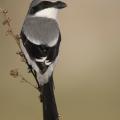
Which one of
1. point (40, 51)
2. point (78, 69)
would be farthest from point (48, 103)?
point (78, 69)

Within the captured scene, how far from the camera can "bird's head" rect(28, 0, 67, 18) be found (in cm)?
101

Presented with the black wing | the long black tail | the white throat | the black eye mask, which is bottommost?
the long black tail

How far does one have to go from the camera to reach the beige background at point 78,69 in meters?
1.31

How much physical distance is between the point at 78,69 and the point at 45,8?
0.35m

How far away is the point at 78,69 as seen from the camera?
133 cm

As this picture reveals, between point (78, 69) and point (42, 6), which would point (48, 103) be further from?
point (78, 69)

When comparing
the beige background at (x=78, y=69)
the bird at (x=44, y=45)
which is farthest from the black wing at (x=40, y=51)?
the beige background at (x=78, y=69)

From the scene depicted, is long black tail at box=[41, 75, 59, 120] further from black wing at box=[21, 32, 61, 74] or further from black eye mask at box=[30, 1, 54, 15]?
black eye mask at box=[30, 1, 54, 15]

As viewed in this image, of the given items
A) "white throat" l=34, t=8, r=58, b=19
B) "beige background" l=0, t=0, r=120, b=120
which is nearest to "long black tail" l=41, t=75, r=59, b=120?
"white throat" l=34, t=8, r=58, b=19

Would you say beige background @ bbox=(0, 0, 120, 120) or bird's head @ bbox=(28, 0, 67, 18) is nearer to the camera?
bird's head @ bbox=(28, 0, 67, 18)

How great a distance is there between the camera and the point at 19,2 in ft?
4.29

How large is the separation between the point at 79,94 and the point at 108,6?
9.9 inches

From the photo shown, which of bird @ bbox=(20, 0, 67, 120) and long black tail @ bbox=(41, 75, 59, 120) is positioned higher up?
bird @ bbox=(20, 0, 67, 120)

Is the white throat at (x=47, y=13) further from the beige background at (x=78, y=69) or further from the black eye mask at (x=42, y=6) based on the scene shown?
the beige background at (x=78, y=69)
